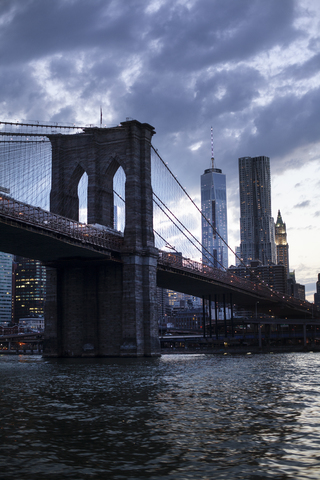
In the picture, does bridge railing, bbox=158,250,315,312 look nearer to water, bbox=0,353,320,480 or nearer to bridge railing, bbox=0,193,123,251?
bridge railing, bbox=0,193,123,251

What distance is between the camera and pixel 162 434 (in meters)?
16.0

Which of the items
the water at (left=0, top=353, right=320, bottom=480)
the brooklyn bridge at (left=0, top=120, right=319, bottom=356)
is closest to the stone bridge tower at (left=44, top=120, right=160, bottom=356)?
the brooklyn bridge at (left=0, top=120, right=319, bottom=356)

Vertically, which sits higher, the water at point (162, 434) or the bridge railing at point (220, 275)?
the bridge railing at point (220, 275)

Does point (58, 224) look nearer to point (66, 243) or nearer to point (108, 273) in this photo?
point (66, 243)

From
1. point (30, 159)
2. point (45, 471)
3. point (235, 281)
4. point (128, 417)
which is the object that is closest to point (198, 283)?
point (235, 281)

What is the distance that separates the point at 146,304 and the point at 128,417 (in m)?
56.2

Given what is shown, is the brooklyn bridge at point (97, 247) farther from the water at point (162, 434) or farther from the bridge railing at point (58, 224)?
the water at point (162, 434)

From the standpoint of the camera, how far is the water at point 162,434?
39.1 ft

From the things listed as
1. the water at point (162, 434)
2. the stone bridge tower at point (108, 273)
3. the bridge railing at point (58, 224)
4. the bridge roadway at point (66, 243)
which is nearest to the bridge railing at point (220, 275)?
the bridge roadway at point (66, 243)

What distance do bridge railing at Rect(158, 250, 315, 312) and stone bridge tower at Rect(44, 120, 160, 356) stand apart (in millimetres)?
8836

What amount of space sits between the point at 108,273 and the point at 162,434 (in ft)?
201

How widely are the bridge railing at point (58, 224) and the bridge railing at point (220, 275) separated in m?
11.8

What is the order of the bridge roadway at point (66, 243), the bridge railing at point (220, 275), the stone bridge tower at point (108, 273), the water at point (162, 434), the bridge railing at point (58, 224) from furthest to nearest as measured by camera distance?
1. the bridge railing at point (220, 275)
2. the stone bridge tower at point (108, 273)
3. the bridge roadway at point (66, 243)
4. the bridge railing at point (58, 224)
5. the water at point (162, 434)

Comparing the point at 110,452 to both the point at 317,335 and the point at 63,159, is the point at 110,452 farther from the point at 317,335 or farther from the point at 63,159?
the point at 317,335
